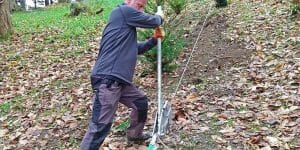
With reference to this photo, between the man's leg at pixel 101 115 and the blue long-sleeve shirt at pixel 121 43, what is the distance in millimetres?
174

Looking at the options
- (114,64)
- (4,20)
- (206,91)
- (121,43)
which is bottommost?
(4,20)

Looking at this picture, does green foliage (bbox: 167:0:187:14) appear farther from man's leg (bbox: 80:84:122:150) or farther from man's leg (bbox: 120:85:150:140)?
man's leg (bbox: 80:84:122:150)

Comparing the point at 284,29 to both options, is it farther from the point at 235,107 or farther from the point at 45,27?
the point at 45,27

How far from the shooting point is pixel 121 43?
4.80m

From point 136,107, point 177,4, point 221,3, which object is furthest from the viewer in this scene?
point 221,3

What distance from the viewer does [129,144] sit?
5.61 metres

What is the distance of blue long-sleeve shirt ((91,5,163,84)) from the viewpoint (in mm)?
4770

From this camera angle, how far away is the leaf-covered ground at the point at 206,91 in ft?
18.3

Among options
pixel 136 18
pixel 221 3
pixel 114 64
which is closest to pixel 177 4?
pixel 221 3

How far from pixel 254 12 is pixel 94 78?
815cm

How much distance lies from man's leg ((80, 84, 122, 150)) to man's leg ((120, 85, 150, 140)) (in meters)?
0.27

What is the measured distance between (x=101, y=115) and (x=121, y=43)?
0.81 m

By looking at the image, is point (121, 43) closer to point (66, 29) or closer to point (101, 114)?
point (101, 114)

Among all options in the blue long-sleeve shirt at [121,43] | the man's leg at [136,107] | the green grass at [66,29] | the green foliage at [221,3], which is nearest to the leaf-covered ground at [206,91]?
the man's leg at [136,107]
